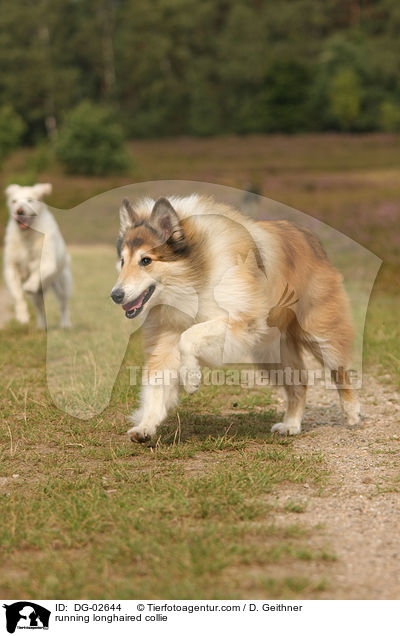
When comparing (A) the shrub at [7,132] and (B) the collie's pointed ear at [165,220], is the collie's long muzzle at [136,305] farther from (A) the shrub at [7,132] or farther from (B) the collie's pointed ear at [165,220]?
(A) the shrub at [7,132]

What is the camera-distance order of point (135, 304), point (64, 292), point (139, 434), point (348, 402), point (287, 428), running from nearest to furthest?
point (135, 304)
point (139, 434)
point (287, 428)
point (348, 402)
point (64, 292)

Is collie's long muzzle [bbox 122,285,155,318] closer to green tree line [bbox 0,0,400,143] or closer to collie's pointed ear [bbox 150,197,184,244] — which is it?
collie's pointed ear [bbox 150,197,184,244]

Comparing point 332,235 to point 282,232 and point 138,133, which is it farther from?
point 138,133

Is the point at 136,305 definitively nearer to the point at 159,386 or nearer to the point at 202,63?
the point at 159,386

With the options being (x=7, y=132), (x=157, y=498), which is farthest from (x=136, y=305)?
(x=7, y=132)

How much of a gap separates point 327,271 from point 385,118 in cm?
5129

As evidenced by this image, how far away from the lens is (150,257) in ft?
15.0

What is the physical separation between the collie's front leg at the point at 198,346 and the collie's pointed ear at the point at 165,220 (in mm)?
569

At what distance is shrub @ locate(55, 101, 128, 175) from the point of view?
38.0m

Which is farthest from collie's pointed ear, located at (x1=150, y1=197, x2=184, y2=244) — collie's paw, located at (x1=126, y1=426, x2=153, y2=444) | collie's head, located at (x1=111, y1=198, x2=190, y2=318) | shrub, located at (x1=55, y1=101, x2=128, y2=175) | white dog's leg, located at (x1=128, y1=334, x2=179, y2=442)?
shrub, located at (x1=55, y1=101, x2=128, y2=175)
